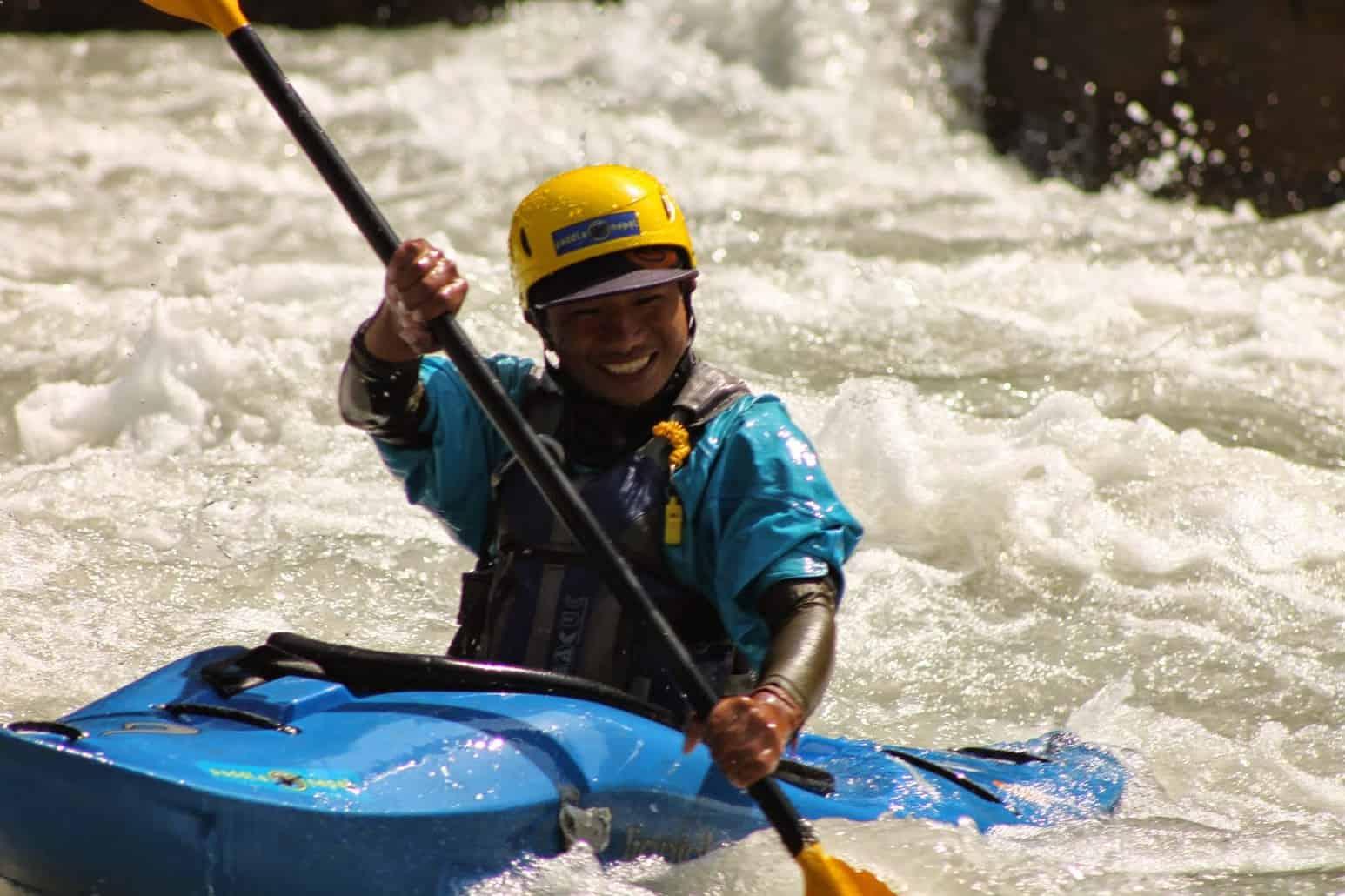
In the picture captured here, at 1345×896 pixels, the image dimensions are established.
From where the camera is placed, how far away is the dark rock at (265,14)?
10.7 m

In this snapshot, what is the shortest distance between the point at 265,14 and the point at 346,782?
32.0 ft

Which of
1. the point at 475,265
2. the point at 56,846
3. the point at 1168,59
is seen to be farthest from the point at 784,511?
the point at 1168,59

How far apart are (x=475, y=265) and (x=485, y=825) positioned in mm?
5456

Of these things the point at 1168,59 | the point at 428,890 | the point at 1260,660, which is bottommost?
the point at 1260,660

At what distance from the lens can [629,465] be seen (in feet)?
9.61

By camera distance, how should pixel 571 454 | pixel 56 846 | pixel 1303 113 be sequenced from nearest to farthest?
pixel 56 846
pixel 571 454
pixel 1303 113

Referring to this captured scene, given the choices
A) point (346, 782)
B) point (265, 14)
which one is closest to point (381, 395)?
point (346, 782)

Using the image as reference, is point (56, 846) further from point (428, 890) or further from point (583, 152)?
point (583, 152)

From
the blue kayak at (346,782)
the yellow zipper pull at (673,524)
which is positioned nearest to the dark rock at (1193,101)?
the yellow zipper pull at (673,524)

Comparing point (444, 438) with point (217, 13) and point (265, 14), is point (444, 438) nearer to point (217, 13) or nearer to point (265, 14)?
point (217, 13)

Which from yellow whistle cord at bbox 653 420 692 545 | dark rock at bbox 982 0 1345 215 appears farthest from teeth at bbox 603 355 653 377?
dark rock at bbox 982 0 1345 215

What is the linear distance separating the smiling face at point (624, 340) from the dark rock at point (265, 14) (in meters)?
8.54

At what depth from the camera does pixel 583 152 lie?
9.45 metres

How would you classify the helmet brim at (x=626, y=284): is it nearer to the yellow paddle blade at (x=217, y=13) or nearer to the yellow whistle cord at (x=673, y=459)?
the yellow whistle cord at (x=673, y=459)
